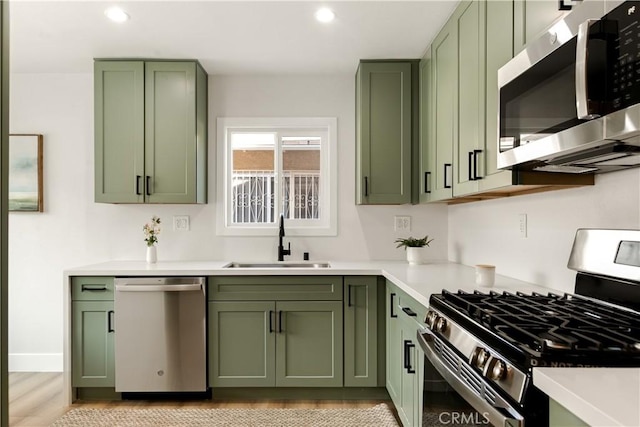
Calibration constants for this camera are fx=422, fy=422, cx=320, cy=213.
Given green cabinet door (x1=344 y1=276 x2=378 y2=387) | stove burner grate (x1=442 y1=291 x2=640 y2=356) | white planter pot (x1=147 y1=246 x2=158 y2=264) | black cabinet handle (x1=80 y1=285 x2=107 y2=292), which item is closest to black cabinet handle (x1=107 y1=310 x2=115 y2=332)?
black cabinet handle (x1=80 y1=285 x2=107 y2=292)

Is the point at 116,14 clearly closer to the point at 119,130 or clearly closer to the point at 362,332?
the point at 119,130

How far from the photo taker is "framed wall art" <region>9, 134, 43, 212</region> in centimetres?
336

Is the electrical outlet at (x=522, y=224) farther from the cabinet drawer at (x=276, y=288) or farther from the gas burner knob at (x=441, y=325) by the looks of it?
the cabinet drawer at (x=276, y=288)

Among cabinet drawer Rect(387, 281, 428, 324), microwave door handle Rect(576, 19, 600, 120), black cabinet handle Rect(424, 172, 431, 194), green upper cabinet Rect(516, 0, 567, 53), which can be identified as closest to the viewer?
microwave door handle Rect(576, 19, 600, 120)

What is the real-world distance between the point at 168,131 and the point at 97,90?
1.94 feet

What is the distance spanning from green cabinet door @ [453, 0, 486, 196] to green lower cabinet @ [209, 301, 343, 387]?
1.20m

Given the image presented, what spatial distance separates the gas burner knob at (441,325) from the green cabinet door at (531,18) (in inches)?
40.8

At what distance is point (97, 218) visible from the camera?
341cm

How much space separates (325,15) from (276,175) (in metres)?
1.39

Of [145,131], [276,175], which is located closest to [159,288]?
[145,131]

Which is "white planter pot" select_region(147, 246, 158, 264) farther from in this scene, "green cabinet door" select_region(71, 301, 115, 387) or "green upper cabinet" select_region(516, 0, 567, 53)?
"green upper cabinet" select_region(516, 0, 567, 53)

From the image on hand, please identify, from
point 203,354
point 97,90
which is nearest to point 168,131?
point 97,90

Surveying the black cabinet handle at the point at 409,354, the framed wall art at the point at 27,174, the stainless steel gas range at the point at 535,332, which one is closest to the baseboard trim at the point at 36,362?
the framed wall art at the point at 27,174

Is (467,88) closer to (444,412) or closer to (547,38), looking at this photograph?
(547,38)
